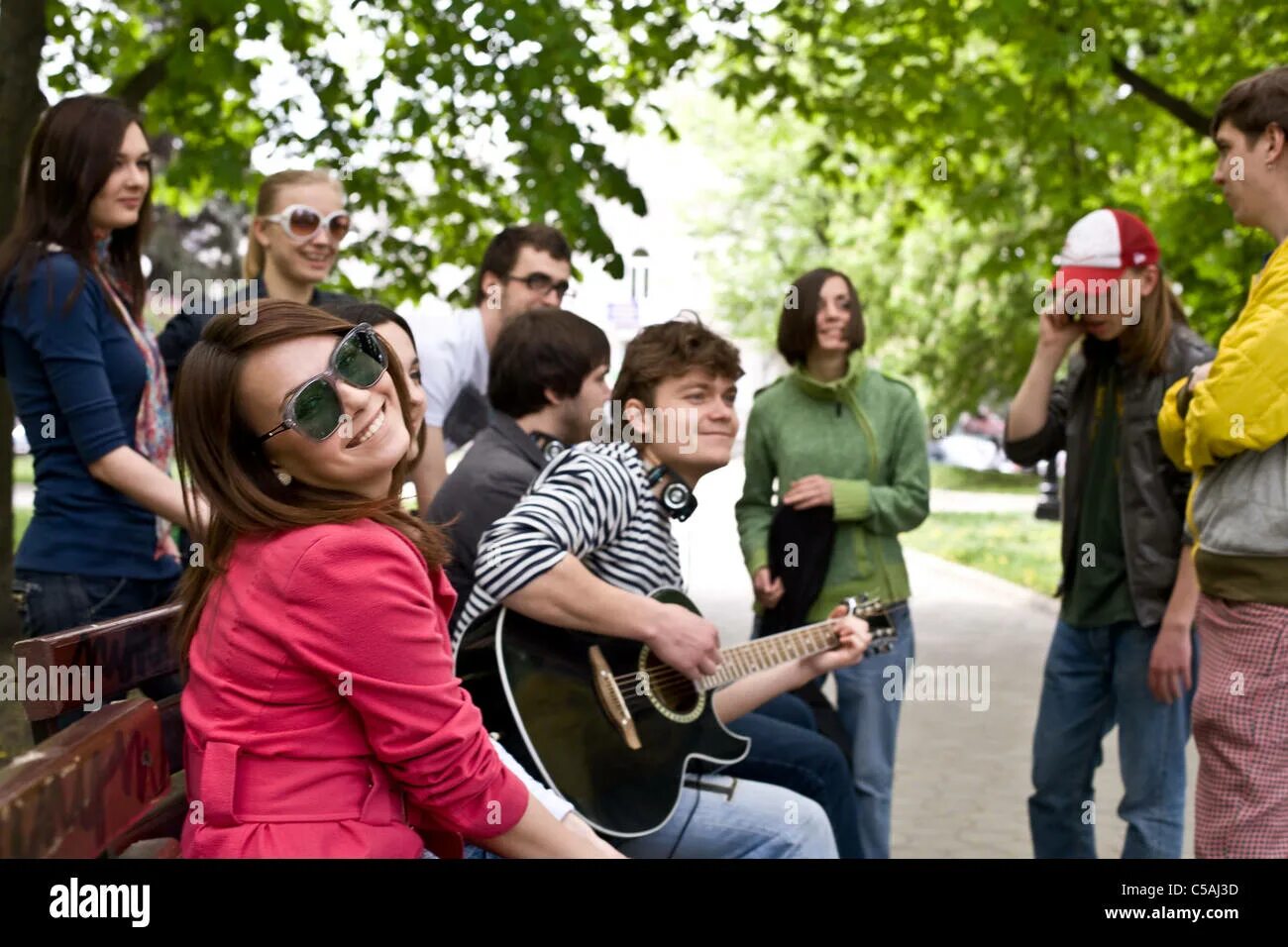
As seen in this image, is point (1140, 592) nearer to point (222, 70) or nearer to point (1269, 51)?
point (222, 70)

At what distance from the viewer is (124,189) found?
3898mm

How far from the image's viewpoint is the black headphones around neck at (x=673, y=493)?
357 centimetres

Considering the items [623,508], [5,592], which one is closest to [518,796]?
[623,508]

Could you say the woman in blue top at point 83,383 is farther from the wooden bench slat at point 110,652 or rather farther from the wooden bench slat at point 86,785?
the wooden bench slat at point 86,785

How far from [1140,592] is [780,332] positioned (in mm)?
1558

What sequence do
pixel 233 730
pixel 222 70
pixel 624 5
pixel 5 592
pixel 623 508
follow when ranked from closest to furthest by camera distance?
pixel 233 730 < pixel 623 508 < pixel 5 592 < pixel 222 70 < pixel 624 5

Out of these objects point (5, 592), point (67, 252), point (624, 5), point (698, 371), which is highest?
point (624, 5)

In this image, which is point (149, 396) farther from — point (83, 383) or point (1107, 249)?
point (1107, 249)

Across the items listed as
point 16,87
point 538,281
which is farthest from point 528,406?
point 16,87

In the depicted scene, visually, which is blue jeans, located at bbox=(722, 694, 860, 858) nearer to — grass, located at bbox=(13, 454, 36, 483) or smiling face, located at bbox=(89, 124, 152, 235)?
smiling face, located at bbox=(89, 124, 152, 235)

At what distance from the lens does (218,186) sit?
31.2 ft

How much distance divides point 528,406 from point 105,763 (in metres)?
2.04

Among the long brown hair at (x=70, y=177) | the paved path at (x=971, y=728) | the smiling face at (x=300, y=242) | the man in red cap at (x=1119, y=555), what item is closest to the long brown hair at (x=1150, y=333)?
the man in red cap at (x=1119, y=555)

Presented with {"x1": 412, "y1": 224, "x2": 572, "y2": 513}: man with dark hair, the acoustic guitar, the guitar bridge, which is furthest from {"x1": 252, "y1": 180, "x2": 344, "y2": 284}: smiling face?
the guitar bridge
